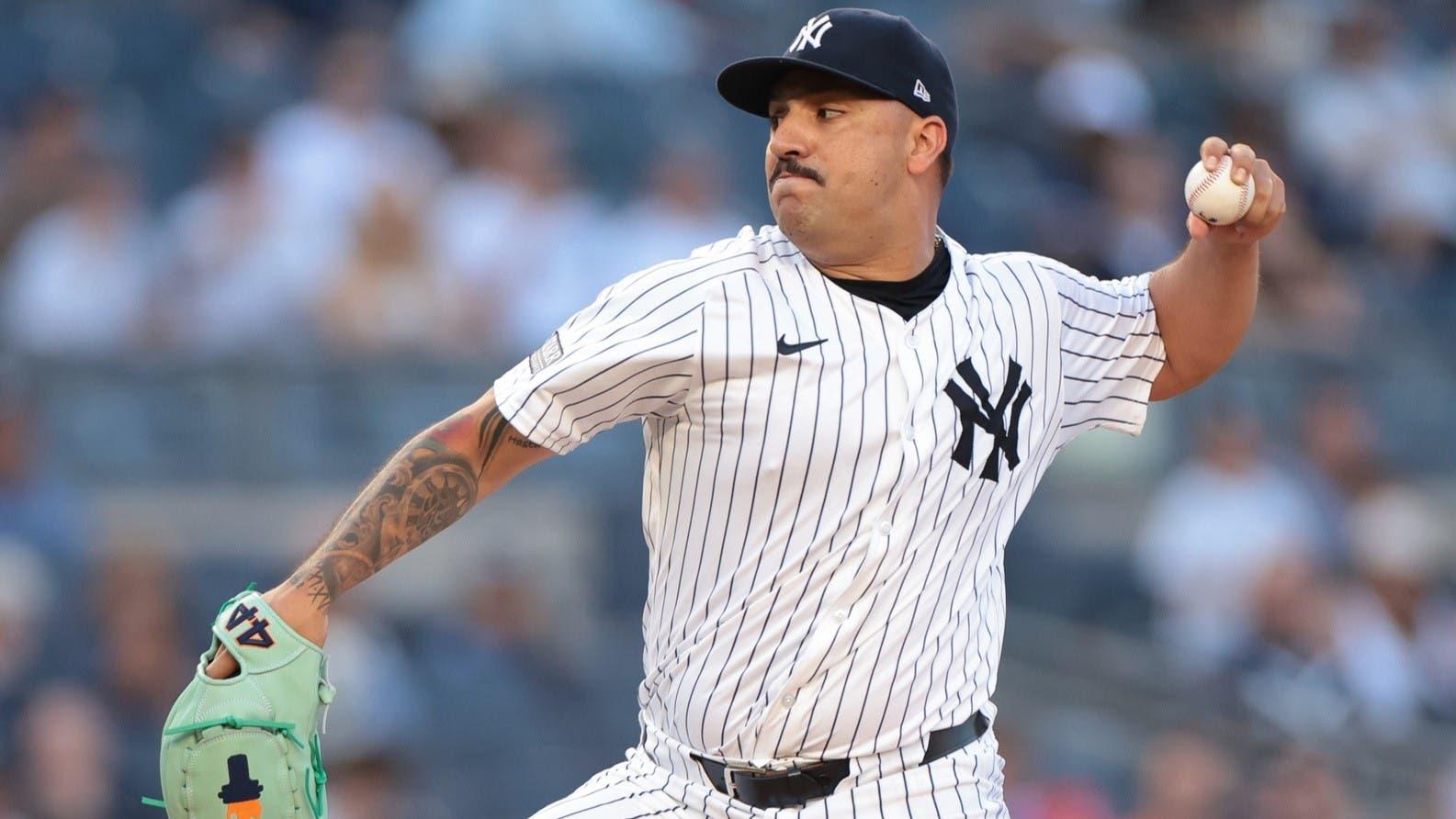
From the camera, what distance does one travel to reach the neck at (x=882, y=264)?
11.0 ft

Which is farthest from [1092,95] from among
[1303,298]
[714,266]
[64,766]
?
[714,266]

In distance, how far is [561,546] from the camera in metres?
6.93

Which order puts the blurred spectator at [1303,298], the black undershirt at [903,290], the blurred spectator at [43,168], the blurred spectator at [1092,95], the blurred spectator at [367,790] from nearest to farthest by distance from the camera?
the black undershirt at [903,290] < the blurred spectator at [367,790] < the blurred spectator at [43,168] < the blurred spectator at [1303,298] < the blurred spectator at [1092,95]

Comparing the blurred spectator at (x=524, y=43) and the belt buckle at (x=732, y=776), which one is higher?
the blurred spectator at (x=524, y=43)

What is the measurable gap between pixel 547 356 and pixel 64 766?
3.07m

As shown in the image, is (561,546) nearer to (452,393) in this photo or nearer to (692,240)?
(452,393)

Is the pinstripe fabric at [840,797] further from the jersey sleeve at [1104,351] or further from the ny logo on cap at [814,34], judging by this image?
the ny logo on cap at [814,34]

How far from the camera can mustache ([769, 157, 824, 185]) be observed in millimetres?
3268

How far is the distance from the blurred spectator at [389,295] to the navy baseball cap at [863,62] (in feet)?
12.5

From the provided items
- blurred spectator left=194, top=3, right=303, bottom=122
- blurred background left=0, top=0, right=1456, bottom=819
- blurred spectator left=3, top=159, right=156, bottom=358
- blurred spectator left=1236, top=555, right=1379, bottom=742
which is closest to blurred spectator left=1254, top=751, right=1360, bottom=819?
blurred background left=0, top=0, right=1456, bottom=819

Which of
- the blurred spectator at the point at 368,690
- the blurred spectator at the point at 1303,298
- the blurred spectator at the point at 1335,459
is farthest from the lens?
the blurred spectator at the point at 1303,298

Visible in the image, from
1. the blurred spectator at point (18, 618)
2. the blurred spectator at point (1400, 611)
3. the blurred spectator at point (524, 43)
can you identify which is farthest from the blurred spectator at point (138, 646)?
the blurred spectator at point (1400, 611)

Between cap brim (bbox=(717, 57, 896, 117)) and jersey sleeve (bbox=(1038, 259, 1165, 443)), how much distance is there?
1.73 ft

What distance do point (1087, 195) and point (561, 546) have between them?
3295 millimetres
